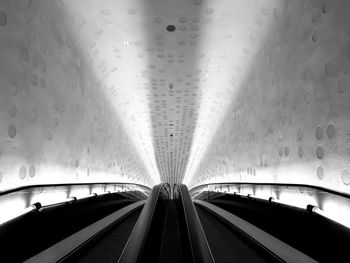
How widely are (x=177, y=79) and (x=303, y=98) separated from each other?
19.3ft

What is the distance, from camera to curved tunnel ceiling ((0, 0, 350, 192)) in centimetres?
411

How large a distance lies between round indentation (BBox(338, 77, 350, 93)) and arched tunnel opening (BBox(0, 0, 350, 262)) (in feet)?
0.09

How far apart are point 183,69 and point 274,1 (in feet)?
13.7

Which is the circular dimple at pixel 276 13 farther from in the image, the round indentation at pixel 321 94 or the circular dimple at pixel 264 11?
the round indentation at pixel 321 94

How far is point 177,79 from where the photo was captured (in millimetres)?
10297

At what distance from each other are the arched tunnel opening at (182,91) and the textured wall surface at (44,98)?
0.10 feet

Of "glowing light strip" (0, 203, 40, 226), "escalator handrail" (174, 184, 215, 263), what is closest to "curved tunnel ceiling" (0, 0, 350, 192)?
"glowing light strip" (0, 203, 40, 226)

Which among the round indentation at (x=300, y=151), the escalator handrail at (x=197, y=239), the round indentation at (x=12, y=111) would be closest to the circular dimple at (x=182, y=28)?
the round indentation at (x=300, y=151)

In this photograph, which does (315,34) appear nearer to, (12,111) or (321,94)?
(321,94)

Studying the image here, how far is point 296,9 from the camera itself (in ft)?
16.7

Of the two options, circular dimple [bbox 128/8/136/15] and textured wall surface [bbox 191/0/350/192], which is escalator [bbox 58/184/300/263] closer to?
textured wall surface [bbox 191/0/350/192]

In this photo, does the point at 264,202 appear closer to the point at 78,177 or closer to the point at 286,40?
the point at 286,40

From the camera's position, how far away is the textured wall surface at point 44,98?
13.4 ft

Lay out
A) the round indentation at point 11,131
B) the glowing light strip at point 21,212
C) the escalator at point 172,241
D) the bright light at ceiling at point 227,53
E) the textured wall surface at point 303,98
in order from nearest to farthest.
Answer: the escalator at point 172,241, the glowing light strip at point 21,212, the textured wall surface at point 303,98, the round indentation at point 11,131, the bright light at ceiling at point 227,53
